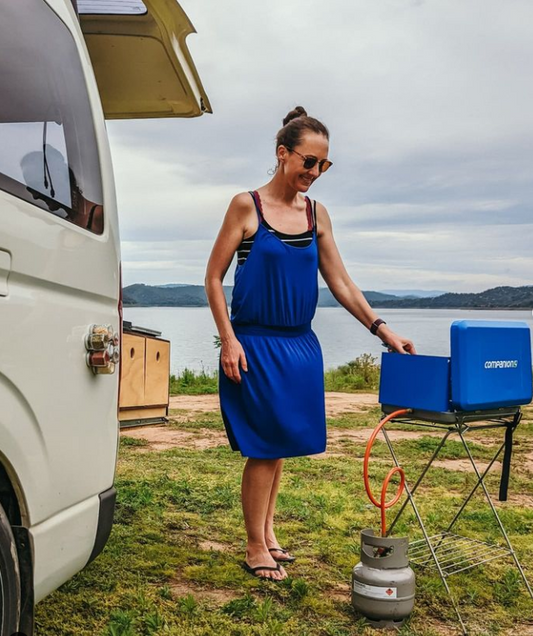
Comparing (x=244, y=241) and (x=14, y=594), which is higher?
(x=244, y=241)

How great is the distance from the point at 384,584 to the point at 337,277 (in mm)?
1536

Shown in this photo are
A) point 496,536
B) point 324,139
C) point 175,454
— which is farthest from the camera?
point 175,454

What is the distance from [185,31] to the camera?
346 cm

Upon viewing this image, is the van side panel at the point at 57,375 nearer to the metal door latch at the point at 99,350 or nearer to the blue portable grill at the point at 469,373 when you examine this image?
the metal door latch at the point at 99,350

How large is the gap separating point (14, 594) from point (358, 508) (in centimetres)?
340

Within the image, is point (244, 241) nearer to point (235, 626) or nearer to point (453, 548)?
point (235, 626)

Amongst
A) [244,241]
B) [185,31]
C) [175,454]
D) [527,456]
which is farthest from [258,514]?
[527,456]

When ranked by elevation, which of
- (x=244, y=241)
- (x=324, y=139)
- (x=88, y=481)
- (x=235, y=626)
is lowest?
(x=235, y=626)

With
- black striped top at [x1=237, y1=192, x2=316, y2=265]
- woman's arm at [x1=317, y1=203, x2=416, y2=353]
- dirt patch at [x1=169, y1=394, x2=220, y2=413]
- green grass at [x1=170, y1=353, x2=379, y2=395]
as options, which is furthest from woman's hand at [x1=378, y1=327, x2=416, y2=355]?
green grass at [x1=170, y1=353, x2=379, y2=395]

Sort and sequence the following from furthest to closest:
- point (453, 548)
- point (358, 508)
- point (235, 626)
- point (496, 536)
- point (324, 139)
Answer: point (358, 508)
point (496, 536)
point (453, 548)
point (324, 139)
point (235, 626)

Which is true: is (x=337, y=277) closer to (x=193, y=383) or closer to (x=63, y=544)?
(x=63, y=544)

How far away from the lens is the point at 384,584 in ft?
10.7

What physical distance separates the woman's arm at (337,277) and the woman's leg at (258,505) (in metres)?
0.84

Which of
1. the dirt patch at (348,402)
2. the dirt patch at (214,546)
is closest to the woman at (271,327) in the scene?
the dirt patch at (214,546)
